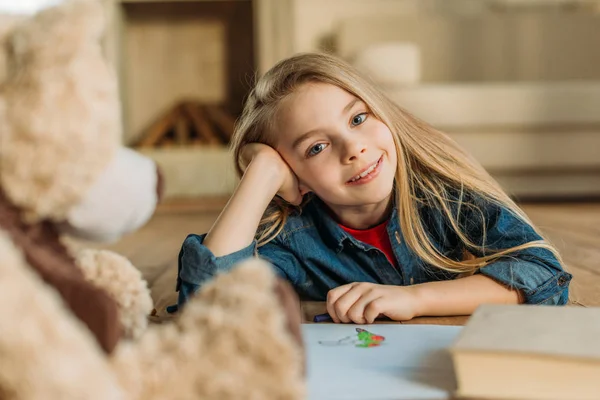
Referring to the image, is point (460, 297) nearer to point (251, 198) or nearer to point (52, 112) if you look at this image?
point (251, 198)

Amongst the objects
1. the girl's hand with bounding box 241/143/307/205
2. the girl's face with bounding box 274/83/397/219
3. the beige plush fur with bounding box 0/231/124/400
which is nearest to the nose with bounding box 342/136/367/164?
the girl's face with bounding box 274/83/397/219

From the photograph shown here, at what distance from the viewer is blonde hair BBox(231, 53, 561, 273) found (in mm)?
1051

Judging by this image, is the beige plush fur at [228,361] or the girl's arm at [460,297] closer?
the beige plush fur at [228,361]

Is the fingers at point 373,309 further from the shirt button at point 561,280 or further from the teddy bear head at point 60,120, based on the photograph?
the teddy bear head at point 60,120

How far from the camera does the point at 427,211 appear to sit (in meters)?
1.12

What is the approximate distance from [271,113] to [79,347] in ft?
2.28

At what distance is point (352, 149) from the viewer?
1005mm

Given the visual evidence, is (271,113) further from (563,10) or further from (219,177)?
(563,10)

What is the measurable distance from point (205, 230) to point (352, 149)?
1137 mm

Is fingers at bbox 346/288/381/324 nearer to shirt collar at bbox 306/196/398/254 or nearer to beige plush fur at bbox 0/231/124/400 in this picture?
shirt collar at bbox 306/196/398/254

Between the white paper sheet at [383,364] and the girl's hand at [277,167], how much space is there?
29 centimetres

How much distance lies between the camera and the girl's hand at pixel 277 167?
1.04 meters

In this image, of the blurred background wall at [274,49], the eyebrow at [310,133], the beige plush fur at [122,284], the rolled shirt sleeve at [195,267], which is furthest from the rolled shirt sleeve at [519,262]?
the blurred background wall at [274,49]

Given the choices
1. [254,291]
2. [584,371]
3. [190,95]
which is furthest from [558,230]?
[190,95]
